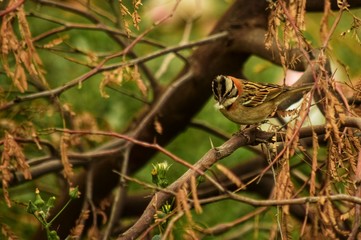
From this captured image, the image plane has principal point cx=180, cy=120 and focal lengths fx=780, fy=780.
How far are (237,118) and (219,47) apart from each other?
961mm

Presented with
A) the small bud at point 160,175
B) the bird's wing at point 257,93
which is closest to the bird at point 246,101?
the bird's wing at point 257,93

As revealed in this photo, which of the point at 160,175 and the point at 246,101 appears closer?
the point at 160,175

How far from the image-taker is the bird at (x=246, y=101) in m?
3.61

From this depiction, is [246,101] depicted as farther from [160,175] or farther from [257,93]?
[160,175]

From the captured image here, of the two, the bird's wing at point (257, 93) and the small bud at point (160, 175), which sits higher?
the small bud at point (160, 175)

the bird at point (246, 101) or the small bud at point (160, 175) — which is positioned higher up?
the small bud at point (160, 175)

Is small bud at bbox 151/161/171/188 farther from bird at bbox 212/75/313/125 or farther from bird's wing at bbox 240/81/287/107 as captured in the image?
bird's wing at bbox 240/81/287/107

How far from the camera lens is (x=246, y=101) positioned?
12.3 feet

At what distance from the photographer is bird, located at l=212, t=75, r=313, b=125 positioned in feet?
11.9

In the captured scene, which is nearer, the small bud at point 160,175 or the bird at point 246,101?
the small bud at point 160,175

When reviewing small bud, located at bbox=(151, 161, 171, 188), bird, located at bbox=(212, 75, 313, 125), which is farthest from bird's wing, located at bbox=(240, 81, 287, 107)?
small bud, located at bbox=(151, 161, 171, 188)

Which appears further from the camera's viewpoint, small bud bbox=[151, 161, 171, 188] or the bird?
the bird

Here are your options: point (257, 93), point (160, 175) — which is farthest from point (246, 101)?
point (160, 175)

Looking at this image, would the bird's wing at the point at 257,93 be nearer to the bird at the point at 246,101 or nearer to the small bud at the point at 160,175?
the bird at the point at 246,101
